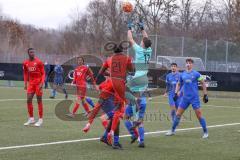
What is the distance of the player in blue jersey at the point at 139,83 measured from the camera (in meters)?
12.0

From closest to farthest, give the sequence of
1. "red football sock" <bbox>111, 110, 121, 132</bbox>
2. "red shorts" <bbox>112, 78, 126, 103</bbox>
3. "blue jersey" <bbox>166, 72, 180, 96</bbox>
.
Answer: "red football sock" <bbox>111, 110, 121, 132</bbox>
"red shorts" <bbox>112, 78, 126, 103</bbox>
"blue jersey" <bbox>166, 72, 180, 96</bbox>

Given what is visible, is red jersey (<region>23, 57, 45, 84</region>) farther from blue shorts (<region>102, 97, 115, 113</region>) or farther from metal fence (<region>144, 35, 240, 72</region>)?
metal fence (<region>144, 35, 240, 72</region>)

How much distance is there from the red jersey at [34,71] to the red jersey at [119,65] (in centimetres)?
465

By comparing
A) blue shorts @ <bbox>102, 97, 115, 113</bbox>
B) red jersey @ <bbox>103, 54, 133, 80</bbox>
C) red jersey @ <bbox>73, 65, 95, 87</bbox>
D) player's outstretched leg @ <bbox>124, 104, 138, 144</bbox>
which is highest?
red jersey @ <bbox>103, 54, 133, 80</bbox>

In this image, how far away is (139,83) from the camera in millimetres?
12172

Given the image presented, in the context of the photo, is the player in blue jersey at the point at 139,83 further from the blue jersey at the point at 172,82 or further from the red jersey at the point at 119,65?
the blue jersey at the point at 172,82

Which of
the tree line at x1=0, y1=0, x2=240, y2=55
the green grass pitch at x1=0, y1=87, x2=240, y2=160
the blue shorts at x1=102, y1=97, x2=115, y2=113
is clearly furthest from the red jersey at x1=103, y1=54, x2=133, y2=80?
the tree line at x1=0, y1=0, x2=240, y2=55

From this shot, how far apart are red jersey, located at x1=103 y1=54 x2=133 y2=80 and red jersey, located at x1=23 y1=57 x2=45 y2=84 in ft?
15.3

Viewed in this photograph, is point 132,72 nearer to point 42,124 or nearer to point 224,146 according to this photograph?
point 224,146

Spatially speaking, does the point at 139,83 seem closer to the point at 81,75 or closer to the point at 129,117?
the point at 129,117

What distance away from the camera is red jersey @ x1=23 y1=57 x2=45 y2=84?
1606cm

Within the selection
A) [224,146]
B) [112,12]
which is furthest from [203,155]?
[112,12]

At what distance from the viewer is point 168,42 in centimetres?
4088

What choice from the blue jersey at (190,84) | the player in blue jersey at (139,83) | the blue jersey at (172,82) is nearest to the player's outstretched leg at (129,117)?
the player in blue jersey at (139,83)
